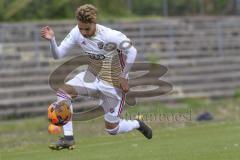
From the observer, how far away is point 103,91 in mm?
13398

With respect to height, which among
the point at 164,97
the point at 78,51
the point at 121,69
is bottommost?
the point at 164,97

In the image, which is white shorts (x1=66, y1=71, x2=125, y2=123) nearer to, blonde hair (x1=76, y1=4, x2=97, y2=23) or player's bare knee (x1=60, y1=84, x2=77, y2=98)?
player's bare knee (x1=60, y1=84, x2=77, y2=98)

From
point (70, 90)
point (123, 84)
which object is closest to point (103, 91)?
point (123, 84)

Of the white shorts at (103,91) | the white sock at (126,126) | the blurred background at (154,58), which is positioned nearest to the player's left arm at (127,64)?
the white shorts at (103,91)

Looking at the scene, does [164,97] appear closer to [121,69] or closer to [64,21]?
[64,21]

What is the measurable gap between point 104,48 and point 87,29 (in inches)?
21.1

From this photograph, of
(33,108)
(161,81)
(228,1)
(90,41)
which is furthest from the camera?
Answer: (228,1)

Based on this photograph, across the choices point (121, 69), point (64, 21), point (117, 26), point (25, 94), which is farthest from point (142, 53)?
point (121, 69)

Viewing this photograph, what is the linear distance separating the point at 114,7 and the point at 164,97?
7.35 metres

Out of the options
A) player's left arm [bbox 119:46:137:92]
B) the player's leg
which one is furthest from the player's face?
the player's leg

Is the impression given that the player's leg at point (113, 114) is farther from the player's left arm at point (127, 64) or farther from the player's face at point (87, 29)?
the player's face at point (87, 29)

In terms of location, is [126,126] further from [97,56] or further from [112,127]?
[97,56]

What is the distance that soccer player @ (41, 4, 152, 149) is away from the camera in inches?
500

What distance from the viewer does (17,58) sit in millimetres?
27781
